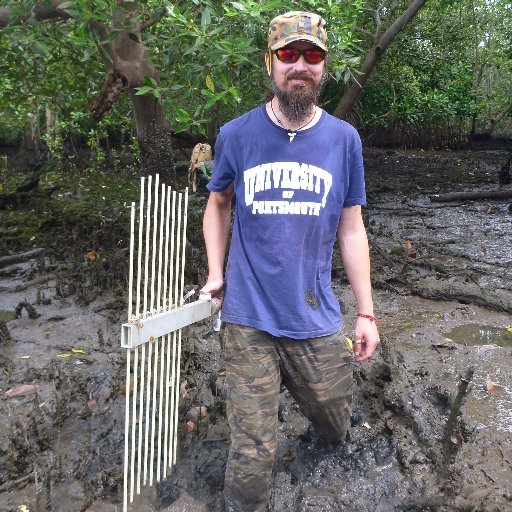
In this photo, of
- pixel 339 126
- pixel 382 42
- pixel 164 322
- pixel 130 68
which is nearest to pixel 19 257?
pixel 130 68

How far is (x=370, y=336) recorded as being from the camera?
2.59m

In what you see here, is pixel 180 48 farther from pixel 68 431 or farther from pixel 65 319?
pixel 68 431

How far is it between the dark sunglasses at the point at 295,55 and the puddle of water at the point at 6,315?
3748 mm

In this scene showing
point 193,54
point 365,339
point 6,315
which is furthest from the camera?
point 6,315

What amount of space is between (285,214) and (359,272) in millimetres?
450

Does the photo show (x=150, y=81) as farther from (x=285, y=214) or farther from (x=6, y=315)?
(x=285, y=214)

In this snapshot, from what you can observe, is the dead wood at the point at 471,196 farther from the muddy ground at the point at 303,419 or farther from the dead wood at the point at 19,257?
the dead wood at the point at 19,257

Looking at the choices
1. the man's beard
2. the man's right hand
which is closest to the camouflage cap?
the man's beard

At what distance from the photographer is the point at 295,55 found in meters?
2.38

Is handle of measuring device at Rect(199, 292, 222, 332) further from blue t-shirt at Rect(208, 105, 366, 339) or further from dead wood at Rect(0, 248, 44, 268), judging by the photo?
dead wood at Rect(0, 248, 44, 268)

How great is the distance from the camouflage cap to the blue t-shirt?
280 mm

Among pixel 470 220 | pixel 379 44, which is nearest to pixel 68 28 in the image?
pixel 379 44

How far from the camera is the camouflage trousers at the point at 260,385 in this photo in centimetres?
241

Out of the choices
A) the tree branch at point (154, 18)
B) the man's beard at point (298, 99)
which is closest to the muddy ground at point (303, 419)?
the man's beard at point (298, 99)
